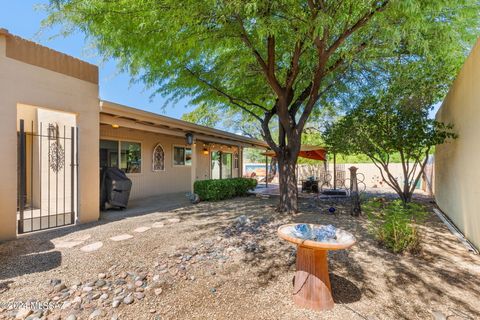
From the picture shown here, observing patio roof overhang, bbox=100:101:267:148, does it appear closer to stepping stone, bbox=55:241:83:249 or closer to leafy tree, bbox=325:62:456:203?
stepping stone, bbox=55:241:83:249

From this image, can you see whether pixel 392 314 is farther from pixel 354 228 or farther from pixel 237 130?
pixel 237 130

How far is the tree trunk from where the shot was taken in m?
6.33

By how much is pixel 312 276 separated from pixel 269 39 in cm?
474

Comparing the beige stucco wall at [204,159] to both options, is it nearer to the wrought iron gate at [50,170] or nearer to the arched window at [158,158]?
the arched window at [158,158]

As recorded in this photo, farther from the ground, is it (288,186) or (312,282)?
(288,186)

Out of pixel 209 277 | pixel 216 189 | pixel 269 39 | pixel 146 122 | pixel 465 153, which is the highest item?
pixel 269 39

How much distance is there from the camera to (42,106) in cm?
452

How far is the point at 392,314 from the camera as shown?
98.7 inches

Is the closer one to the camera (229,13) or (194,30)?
(229,13)

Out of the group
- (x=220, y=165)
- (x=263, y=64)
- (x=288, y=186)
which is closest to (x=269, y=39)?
(x=263, y=64)

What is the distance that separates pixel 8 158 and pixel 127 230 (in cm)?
221

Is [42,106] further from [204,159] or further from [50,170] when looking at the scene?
[204,159]

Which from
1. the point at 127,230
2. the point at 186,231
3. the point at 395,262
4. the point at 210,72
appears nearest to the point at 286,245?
the point at 395,262

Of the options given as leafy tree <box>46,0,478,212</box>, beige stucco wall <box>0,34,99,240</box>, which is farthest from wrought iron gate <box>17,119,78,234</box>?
leafy tree <box>46,0,478,212</box>
